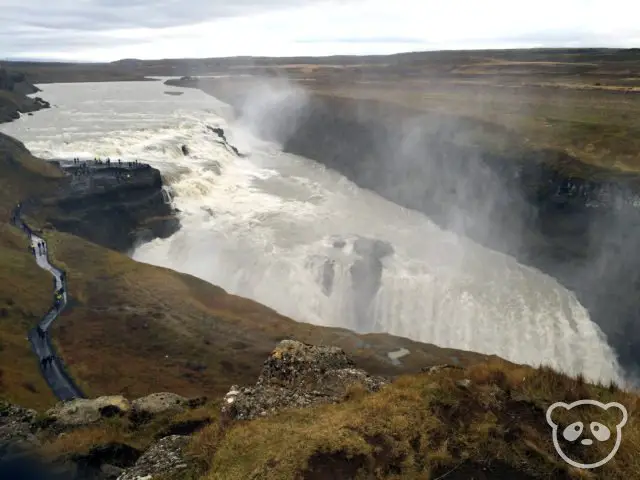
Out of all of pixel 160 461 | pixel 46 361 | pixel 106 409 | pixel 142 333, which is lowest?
pixel 142 333

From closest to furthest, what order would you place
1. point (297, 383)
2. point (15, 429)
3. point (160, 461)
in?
point (160, 461) → point (15, 429) → point (297, 383)

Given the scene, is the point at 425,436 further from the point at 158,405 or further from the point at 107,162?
the point at 107,162

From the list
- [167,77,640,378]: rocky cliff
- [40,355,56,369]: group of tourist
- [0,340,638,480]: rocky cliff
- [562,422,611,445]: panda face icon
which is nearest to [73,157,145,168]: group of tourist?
[167,77,640,378]: rocky cliff

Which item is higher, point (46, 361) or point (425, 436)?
point (425, 436)

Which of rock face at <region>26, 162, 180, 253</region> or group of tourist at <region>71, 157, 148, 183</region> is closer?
rock face at <region>26, 162, 180, 253</region>

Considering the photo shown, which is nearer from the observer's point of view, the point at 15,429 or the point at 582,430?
the point at 582,430

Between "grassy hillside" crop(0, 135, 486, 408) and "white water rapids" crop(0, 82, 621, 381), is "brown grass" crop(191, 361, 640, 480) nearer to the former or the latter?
"grassy hillside" crop(0, 135, 486, 408)

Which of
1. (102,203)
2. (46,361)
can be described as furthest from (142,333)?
(102,203)
